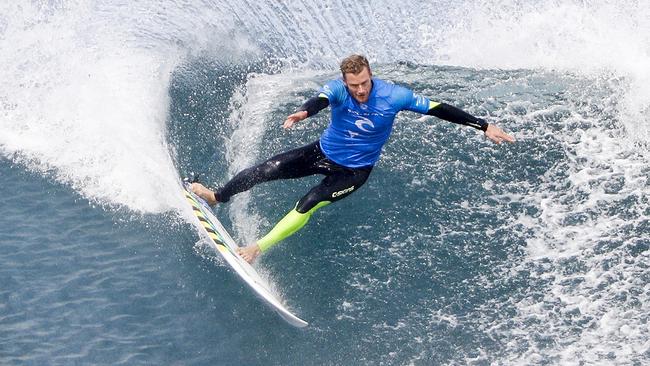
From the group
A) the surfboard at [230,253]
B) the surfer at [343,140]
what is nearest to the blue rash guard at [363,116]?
the surfer at [343,140]

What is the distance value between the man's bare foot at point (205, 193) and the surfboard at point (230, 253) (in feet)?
0.24

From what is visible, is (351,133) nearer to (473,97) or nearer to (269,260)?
(269,260)

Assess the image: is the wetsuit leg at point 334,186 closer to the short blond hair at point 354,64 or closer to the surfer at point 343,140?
the surfer at point 343,140

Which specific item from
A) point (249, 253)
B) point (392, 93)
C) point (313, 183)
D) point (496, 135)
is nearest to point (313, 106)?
point (392, 93)

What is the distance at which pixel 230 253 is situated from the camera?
9.55 metres

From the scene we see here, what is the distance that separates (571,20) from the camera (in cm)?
1456

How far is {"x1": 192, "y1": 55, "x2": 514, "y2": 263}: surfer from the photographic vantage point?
9234 millimetres

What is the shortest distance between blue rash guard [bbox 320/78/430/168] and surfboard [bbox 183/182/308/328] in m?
1.41

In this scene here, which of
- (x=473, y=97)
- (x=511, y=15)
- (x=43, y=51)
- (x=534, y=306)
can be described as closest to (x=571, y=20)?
(x=511, y=15)

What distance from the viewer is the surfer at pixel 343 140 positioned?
9.23m

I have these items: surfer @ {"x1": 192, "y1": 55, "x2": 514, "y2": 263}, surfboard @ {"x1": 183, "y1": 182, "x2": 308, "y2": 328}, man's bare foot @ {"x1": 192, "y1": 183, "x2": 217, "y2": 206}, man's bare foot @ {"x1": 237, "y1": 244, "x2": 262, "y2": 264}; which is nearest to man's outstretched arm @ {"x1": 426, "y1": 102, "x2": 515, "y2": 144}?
surfer @ {"x1": 192, "y1": 55, "x2": 514, "y2": 263}

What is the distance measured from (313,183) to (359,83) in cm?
277

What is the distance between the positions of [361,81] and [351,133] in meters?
0.83

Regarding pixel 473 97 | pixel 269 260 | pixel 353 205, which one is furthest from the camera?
pixel 473 97
